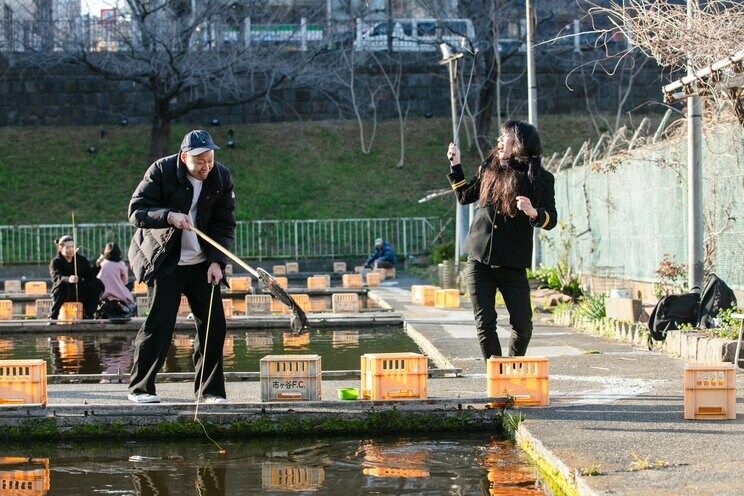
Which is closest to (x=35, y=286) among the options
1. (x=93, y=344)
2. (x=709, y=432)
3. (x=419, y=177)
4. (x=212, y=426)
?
(x=93, y=344)

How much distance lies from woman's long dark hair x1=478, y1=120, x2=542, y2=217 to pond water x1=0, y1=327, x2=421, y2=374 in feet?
13.8

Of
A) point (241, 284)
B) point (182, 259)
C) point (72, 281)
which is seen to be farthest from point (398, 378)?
point (241, 284)

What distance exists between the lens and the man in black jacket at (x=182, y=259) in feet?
27.0

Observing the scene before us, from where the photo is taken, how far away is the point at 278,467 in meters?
7.07

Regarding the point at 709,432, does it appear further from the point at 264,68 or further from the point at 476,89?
the point at 476,89

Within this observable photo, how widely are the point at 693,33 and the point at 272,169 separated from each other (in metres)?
30.4

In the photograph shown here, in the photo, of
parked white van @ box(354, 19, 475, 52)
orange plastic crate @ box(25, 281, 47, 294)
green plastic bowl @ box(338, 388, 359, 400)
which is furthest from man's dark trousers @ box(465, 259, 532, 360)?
parked white van @ box(354, 19, 475, 52)

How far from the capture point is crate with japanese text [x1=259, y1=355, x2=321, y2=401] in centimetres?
834

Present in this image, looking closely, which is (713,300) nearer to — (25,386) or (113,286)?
(25,386)

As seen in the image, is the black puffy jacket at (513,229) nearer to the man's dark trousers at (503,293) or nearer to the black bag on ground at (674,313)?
the man's dark trousers at (503,293)

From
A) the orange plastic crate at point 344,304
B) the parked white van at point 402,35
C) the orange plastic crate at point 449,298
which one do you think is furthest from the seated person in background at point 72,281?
the parked white van at point 402,35

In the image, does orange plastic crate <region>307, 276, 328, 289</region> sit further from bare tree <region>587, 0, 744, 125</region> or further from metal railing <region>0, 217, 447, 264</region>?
bare tree <region>587, 0, 744, 125</region>

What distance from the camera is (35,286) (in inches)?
1025

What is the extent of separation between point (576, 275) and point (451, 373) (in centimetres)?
961
